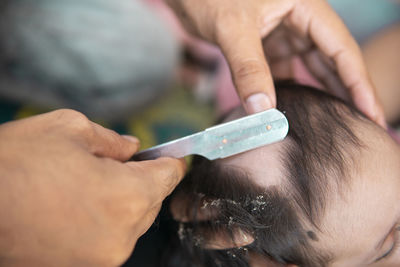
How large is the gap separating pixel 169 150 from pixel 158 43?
0.82 m

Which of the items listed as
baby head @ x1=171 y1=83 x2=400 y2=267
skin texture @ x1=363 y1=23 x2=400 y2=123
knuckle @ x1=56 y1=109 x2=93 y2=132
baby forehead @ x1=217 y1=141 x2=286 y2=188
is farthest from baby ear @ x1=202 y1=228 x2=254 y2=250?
skin texture @ x1=363 y1=23 x2=400 y2=123

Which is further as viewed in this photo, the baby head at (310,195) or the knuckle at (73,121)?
the baby head at (310,195)

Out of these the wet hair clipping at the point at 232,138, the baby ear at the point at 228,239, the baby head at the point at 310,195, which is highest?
the wet hair clipping at the point at 232,138

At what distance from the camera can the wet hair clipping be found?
2.13 ft

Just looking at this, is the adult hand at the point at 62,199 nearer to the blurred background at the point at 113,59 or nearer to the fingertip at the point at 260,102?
the fingertip at the point at 260,102

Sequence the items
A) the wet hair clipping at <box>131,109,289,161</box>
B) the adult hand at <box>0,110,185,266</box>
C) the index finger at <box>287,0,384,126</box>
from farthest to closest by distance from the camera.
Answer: the index finger at <box>287,0,384,126</box> < the wet hair clipping at <box>131,109,289,161</box> < the adult hand at <box>0,110,185,266</box>

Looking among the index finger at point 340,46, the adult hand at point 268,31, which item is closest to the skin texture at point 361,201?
the adult hand at point 268,31

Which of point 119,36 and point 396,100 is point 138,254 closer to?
point 119,36

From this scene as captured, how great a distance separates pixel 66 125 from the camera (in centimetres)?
53

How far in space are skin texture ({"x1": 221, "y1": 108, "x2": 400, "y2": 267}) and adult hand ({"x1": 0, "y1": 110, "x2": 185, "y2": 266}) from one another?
25 centimetres

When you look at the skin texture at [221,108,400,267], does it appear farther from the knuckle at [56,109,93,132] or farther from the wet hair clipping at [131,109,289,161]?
the knuckle at [56,109,93,132]

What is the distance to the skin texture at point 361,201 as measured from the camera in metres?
0.67

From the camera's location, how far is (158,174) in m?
0.57

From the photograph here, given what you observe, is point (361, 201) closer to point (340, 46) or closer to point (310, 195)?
point (310, 195)
